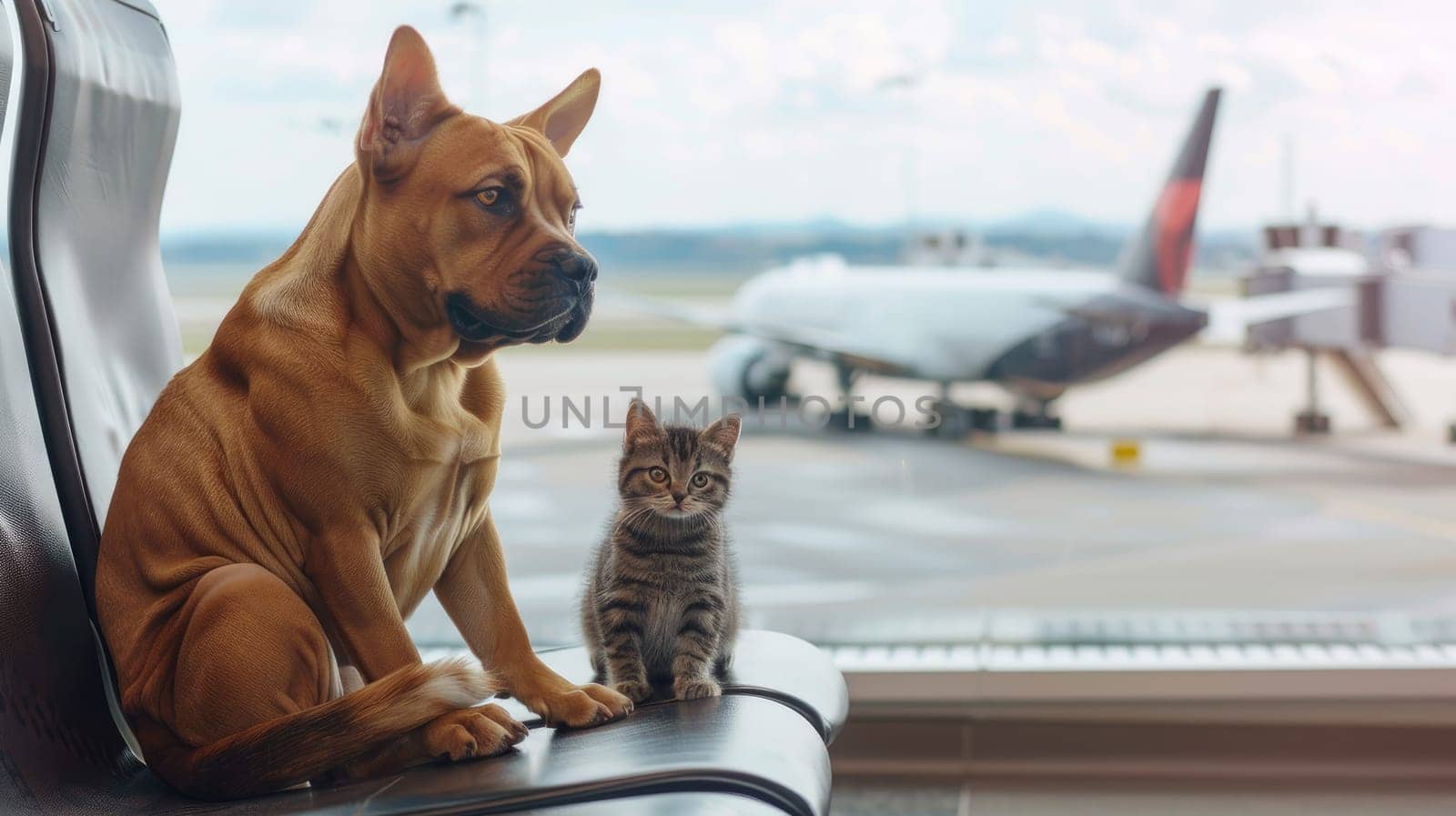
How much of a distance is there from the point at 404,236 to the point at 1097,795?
146cm

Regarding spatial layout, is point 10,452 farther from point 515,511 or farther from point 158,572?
point 515,511

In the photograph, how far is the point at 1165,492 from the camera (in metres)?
2.13

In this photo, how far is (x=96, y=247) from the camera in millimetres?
1135

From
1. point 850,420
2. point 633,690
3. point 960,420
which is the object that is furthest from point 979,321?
point 633,690

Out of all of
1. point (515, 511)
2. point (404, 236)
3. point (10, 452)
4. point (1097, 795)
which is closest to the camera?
point (404, 236)

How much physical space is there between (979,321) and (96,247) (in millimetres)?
1355

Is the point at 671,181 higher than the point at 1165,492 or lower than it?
higher

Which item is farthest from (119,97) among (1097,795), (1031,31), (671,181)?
(1097,795)

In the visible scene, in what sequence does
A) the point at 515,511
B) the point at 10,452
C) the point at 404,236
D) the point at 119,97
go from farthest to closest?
the point at 515,511, the point at 119,97, the point at 10,452, the point at 404,236

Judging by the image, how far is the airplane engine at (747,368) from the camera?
2.03m

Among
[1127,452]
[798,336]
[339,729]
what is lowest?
[1127,452]

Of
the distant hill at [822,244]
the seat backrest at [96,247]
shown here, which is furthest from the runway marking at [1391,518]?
the seat backrest at [96,247]

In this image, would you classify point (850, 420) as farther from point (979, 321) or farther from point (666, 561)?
point (666, 561)

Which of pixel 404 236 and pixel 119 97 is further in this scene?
pixel 119 97
